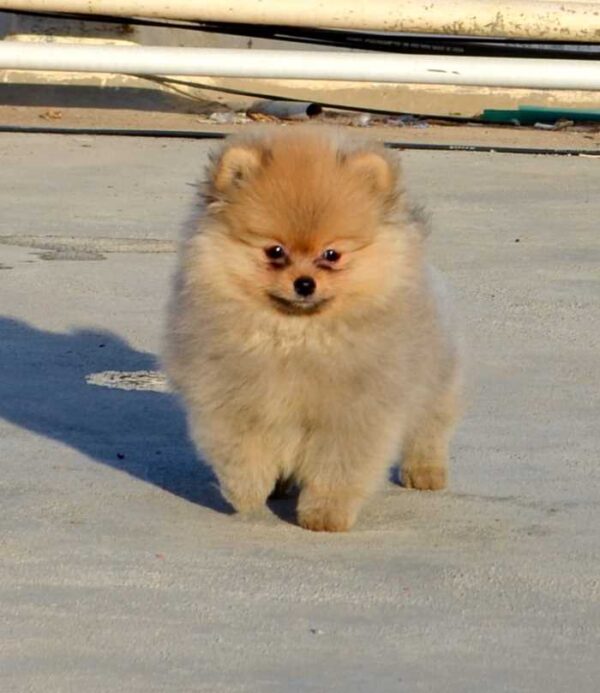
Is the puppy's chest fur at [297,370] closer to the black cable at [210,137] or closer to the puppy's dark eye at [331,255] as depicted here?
the puppy's dark eye at [331,255]

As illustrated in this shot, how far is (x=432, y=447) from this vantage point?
17.1ft

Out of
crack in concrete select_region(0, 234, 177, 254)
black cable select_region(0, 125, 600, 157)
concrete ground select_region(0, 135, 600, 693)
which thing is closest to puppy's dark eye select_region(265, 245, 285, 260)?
concrete ground select_region(0, 135, 600, 693)

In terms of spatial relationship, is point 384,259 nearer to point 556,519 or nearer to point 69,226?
point 556,519

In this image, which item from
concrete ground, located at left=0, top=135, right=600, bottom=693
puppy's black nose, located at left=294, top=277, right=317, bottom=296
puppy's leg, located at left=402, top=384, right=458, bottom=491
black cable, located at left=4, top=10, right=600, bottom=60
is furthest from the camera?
black cable, located at left=4, top=10, right=600, bottom=60

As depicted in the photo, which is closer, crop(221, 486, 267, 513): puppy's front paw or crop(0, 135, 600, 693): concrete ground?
crop(0, 135, 600, 693): concrete ground

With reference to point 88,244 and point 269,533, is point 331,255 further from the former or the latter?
point 88,244

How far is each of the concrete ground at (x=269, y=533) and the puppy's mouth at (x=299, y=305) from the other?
2.00 ft

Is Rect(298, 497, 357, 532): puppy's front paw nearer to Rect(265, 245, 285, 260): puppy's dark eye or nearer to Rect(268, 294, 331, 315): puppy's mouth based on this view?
Rect(268, 294, 331, 315): puppy's mouth

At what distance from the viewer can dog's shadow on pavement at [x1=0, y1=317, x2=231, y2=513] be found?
539cm

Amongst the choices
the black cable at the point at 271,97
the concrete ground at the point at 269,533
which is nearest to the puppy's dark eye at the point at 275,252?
the concrete ground at the point at 269,533

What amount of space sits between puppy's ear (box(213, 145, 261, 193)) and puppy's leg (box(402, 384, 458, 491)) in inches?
40.7

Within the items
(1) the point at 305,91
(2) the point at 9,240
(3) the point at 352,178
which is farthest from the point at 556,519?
(1) the point at 305,91

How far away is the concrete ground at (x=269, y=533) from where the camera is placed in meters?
3.71

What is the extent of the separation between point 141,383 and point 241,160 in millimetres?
2103
